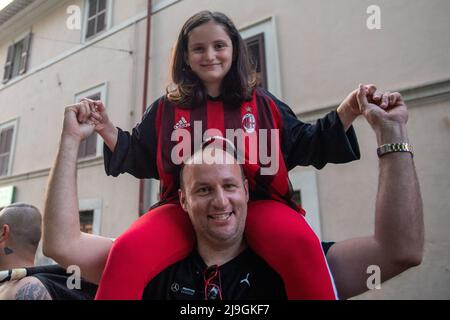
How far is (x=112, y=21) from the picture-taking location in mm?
7719

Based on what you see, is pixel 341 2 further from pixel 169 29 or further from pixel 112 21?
pixel 112 21

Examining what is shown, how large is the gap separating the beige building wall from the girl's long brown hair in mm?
3037

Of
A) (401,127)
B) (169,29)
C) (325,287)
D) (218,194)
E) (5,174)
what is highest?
(169,29)

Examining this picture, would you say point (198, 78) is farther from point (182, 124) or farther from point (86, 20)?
point (86, 20)

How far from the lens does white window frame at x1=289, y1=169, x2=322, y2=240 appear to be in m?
4.36

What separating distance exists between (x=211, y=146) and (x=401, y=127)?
0.68 m

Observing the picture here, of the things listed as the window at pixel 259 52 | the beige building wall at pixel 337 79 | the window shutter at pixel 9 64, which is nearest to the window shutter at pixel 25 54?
the window shutter at pixel 9 64

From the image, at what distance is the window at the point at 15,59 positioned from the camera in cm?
964

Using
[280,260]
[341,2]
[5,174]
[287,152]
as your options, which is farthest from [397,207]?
[5,174]

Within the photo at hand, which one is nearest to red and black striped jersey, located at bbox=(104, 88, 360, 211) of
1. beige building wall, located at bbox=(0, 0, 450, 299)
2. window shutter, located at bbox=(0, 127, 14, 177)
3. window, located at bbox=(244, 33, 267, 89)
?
beige building wall, located at bbox=(0, 0, 450, 299)

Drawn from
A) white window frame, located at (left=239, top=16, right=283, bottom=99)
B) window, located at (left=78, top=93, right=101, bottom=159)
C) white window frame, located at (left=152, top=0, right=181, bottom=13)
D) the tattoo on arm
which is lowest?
the tattoo on arm

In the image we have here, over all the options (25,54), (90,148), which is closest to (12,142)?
(25,54)

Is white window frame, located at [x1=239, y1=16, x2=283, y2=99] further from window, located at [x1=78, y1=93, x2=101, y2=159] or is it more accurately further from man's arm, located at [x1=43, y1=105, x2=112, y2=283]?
man's arm, located at [x1=43, y1=105, x2=112, y2=283]

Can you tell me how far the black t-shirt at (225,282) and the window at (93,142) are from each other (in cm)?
594
